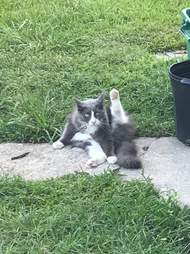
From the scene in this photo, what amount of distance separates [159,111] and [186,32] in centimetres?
60

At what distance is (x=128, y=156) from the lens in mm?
4059

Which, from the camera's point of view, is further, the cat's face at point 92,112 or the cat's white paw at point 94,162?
the cat's face at point 92,112

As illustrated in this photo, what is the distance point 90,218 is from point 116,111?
3.87ft

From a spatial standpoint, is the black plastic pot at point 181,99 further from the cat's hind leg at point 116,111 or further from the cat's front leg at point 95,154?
the cat's front leg at point 95,154

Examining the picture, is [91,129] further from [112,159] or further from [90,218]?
[90,218]

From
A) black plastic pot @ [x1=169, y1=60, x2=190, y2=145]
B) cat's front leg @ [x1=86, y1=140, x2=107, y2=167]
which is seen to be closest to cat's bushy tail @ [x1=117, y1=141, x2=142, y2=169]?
cat's front leg @ [x1=86, y1=140, x2=107, y2=167]

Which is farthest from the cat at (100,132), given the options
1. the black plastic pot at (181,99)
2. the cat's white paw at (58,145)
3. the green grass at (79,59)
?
the black plastic pot at (181,99)

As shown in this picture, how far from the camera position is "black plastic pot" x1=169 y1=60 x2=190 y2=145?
13.5 feet

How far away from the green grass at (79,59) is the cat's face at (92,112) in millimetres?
341

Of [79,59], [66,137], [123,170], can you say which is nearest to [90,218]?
[123,170]

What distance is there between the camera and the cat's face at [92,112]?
4242mm

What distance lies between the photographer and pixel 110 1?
7.36 meters

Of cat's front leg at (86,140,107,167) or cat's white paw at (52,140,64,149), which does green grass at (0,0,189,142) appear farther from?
cat's front leg at (86,140,107,167)

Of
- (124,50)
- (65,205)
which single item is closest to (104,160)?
(65,205)
